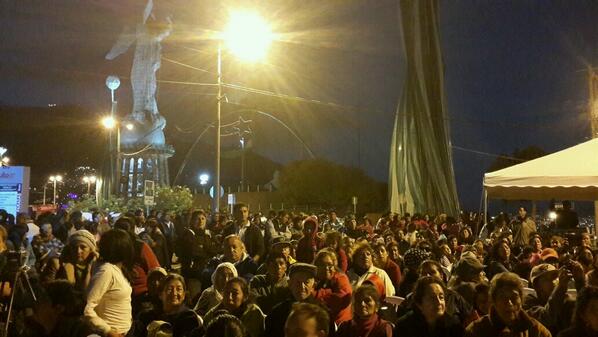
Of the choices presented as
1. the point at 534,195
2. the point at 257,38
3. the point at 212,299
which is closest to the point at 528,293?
the point at 212,299

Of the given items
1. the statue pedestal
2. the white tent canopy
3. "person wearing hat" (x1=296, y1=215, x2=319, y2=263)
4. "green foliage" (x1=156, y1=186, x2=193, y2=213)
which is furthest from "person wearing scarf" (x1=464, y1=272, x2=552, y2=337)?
the statue pedestal

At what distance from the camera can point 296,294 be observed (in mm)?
5352

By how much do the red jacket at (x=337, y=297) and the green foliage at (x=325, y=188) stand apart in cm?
5624

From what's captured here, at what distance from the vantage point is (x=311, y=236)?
9359 mm

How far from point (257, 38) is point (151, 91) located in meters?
60.6

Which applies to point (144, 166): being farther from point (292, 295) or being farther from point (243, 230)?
point (292, 295)

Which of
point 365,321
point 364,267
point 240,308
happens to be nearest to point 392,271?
point 364,267

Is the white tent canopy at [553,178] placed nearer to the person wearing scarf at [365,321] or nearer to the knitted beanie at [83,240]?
the person wearing scarf at [365,321]

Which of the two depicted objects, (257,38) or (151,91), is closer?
(257,38)

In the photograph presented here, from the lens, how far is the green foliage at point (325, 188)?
6369 cm

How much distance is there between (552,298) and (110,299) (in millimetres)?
3817

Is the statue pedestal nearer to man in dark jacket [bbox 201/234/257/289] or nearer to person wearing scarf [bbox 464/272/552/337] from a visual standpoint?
man in dark jacket [bbox 201/234/257/289]

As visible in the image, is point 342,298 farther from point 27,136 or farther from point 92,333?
point 27,136

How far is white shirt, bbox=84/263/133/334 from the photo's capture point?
15.5 feet
